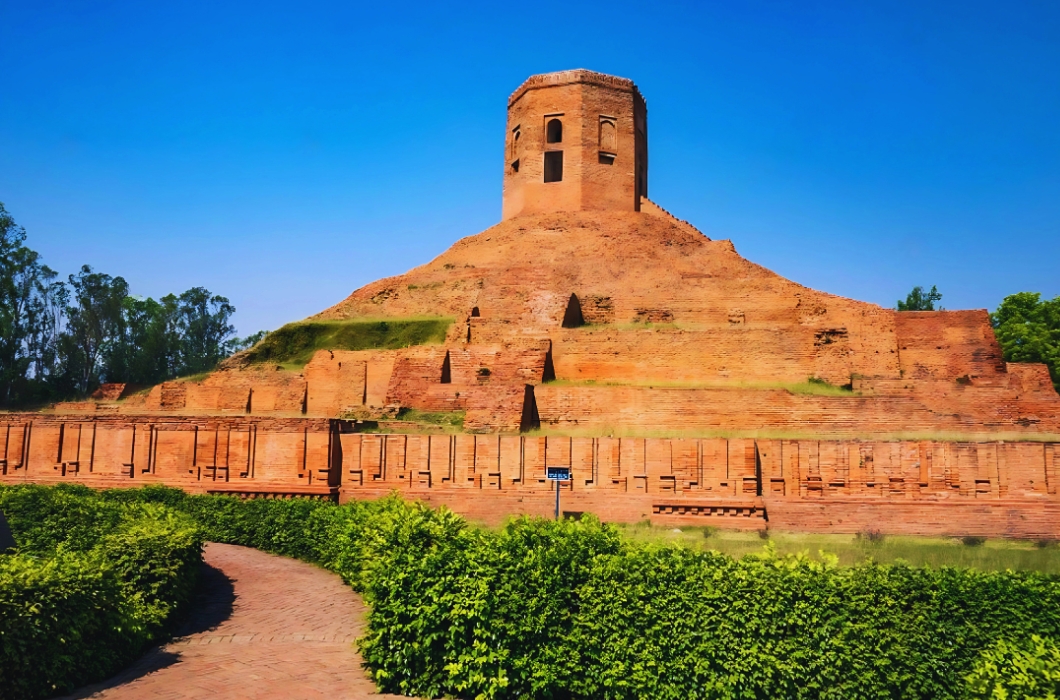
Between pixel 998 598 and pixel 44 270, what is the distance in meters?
42.0

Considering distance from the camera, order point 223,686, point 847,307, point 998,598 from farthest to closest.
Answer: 1. point 847,307
2. point 223,686
3. point 998,598

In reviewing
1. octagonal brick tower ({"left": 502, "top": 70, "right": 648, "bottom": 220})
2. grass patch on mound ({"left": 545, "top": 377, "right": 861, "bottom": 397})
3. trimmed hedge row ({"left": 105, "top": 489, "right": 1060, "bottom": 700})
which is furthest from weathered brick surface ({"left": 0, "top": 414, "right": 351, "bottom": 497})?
octagonal brick tower ({"left": 502, "top": 70, "right": 648, "bottom": 220})

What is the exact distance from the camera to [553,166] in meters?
33.3

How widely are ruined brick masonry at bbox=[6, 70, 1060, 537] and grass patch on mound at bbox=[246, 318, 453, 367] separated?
100cm

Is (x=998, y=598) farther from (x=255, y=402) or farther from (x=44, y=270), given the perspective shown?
(x=44, y=270)

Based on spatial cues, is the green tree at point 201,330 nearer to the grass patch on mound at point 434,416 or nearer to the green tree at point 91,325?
the green tree at point 91,325

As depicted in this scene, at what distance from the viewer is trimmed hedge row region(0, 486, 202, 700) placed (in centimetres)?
666

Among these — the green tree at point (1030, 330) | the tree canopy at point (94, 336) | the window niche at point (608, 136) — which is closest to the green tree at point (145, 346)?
the tree canopy at point (94, 336)

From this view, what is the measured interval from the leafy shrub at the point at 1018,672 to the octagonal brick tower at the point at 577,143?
26.6m

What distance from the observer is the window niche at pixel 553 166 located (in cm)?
3291

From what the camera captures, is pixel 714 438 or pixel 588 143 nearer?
pixel 714 438

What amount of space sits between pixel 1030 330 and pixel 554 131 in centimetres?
2079

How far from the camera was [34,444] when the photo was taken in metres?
16.7

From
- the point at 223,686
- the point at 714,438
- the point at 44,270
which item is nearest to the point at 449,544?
the point at 223,686
